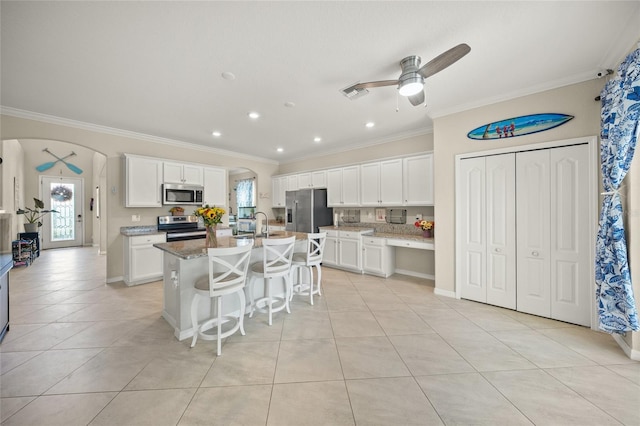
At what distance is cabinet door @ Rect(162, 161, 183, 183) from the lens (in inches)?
182

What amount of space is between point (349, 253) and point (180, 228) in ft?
11.6

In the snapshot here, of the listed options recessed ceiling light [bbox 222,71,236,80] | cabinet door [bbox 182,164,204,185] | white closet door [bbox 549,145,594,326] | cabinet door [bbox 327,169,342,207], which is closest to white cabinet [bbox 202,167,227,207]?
cabinet door [bbox 182,164,204,185]

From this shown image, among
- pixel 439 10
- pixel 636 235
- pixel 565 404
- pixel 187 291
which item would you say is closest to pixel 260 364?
pixel 187 291

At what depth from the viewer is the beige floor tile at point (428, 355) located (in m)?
1.95

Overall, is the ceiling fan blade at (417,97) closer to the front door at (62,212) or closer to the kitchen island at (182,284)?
the kitchen island at (182,284)

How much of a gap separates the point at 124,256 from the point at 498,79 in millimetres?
6085

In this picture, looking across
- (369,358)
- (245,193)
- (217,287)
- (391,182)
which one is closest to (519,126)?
(391,182)

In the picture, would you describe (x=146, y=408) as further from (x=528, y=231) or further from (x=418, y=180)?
(x=418, y=180)

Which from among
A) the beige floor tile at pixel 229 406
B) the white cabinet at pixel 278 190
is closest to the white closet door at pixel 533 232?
the beige floor tile at pixel 229 406

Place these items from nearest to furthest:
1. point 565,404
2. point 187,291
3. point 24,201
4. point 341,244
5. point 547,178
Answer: point 565,404
point 187,291
point 547,178
point 341,244
point 24,201

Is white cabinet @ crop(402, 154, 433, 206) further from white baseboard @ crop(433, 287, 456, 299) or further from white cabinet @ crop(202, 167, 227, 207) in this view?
white cabinet @ crop(202, 167, 227, 207)

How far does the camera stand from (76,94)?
115 inches

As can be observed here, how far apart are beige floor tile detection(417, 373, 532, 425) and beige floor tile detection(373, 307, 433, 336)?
2.26ft

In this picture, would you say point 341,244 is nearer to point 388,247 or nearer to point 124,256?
point 388,247
